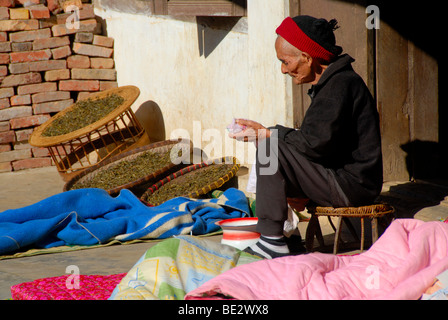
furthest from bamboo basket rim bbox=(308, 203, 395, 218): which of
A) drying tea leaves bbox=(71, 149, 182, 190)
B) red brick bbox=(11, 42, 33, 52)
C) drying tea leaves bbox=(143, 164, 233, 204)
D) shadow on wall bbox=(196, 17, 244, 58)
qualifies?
red brick bbox=(11, 42, 33, 52)

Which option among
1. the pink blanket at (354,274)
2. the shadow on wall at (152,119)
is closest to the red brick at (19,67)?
the shadow on wall at (152,119)

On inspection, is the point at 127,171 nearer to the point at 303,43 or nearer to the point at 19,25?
the point at 303,43

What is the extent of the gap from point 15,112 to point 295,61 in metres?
4.83

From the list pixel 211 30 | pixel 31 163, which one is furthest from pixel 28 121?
pixel 211 30

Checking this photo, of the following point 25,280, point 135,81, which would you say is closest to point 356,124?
point 25,280

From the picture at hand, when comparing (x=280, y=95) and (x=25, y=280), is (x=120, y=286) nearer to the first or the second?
(x=25, y=280)

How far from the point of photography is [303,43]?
2.88 m

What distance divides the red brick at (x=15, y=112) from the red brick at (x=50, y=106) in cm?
8

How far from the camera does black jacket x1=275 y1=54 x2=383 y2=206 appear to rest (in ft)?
9.12

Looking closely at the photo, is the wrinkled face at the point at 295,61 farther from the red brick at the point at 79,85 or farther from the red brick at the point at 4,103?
the red brick at the point at 4,103

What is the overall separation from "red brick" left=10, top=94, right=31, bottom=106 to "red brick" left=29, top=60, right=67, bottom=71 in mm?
331

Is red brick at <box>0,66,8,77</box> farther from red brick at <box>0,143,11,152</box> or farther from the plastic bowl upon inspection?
the plastic bowl

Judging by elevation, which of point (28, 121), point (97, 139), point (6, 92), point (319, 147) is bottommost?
point (97, 139)

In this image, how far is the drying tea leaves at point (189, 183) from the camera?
4652 millimetres
